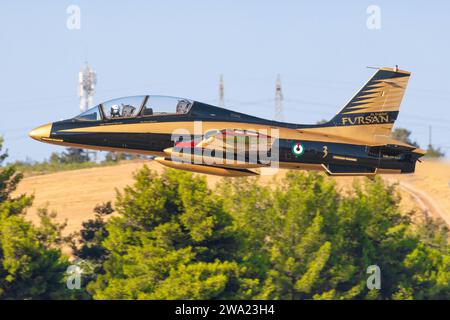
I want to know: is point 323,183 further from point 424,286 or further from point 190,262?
point 190,262

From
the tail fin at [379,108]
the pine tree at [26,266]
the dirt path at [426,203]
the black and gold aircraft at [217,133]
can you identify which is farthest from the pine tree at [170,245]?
the dirt path at [426,203]

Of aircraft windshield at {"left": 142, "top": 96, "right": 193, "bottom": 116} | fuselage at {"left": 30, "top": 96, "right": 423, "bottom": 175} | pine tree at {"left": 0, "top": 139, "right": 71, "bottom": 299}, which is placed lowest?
pine tree at {"left": 0, "top": 139, "right": 71, "bottom": 299}

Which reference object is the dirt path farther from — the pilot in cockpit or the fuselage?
the pilot in cockpit

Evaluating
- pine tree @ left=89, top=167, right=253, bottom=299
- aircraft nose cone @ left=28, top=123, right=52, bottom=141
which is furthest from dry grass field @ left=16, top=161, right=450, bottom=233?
aircraft nose cone @ left=28, top=123, right=52, bottom=141

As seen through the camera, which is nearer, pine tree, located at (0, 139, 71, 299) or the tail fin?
the tail fin

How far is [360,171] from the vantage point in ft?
125

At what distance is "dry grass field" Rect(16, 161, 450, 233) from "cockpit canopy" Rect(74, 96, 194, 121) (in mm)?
52367

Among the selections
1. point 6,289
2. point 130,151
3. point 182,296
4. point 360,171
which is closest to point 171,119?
point 130,151

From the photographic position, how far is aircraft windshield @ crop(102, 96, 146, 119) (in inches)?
1516

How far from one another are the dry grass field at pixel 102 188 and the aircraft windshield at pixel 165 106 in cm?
5291

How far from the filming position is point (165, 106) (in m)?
38.4

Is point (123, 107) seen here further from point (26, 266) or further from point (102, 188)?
point (102, 188)

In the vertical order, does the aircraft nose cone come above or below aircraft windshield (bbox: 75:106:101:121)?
below

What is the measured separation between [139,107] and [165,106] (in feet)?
3.23
